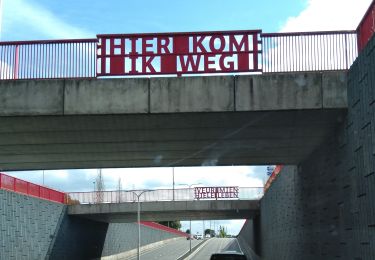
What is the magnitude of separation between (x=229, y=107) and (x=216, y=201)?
34003 millimetres

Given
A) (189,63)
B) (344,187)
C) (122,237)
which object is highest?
(189,63)

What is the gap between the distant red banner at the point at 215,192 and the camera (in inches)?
1881

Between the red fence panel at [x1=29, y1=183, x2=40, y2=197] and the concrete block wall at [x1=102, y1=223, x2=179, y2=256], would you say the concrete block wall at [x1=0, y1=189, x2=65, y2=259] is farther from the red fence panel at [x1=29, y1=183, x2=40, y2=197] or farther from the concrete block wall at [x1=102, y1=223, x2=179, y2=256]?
the concrete block wall at [x1=102, y1=223, x2=179, y2=256]

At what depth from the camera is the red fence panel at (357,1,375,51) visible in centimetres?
1250

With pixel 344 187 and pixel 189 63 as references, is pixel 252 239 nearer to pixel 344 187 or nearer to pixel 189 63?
pixel 344 187

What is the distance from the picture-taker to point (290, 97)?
45.4 feet

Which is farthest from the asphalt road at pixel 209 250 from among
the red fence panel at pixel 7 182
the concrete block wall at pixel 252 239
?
the red fence panel at pixel 7 182

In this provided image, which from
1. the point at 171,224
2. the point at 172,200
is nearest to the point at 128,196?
the point at 172,200

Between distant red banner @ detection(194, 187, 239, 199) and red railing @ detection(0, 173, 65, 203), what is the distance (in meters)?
11.1

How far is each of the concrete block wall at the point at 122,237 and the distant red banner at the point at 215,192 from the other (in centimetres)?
1343

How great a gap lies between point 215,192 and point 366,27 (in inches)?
1415

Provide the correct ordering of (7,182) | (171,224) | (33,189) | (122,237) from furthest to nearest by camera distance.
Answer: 1. (171,224)
2. (122,237)
3. (33,189)
4. (7,182)

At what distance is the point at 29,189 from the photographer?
115 ft

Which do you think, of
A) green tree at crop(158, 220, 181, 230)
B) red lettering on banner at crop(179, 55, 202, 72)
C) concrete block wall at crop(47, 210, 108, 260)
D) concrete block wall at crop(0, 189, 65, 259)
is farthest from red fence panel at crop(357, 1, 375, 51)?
green tree at crop(158, 220, 181, 230)
